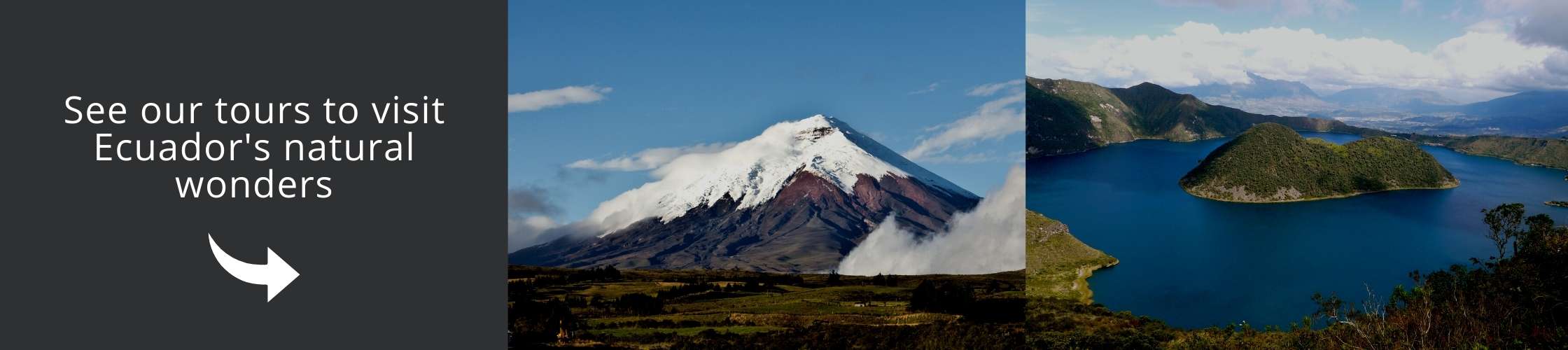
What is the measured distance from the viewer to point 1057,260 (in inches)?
1754

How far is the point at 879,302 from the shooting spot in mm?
15297

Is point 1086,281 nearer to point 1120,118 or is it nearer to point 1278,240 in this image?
point 1278,240

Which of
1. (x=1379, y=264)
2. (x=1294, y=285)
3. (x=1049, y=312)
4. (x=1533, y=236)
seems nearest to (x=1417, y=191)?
(x=1379, y=264)

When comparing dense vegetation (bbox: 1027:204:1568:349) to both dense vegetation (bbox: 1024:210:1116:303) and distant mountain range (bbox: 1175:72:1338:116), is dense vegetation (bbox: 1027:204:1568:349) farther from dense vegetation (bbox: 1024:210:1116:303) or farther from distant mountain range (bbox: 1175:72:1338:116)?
distant mountain range (bbox: 1175:72:1338:116)

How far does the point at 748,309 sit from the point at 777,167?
2.70 metres

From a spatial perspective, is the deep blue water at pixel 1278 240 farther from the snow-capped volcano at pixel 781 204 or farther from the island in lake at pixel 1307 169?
the snow-capped volcano at pixel 781 204

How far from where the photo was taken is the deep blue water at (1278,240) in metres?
40.4

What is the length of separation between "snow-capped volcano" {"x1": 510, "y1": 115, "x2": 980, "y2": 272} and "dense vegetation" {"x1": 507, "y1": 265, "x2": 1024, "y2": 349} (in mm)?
368

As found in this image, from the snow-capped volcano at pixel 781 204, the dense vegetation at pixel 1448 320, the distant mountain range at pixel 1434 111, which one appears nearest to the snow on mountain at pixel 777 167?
the snow-capped volcano at pixel 781 204
